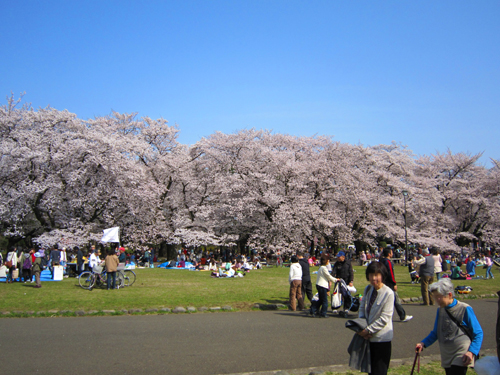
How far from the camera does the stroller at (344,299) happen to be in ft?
30.8

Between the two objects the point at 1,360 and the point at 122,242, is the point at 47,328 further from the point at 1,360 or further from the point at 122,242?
the point at 122,242

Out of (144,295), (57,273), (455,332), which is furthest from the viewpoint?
(57,273)

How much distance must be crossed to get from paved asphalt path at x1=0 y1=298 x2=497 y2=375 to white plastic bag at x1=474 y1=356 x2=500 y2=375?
317 centimetres

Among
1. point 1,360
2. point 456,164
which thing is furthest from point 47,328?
point 456,164

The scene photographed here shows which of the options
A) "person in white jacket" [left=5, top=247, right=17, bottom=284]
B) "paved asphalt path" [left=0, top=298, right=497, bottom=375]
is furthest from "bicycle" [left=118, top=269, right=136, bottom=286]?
"paved asphalt path" [left=0, top=298, right=497, bottom=375]

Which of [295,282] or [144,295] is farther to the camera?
[144,295]

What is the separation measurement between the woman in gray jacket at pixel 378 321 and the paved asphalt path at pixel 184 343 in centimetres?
211

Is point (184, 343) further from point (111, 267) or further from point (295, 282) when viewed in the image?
point (111, 267)

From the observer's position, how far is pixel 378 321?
12.5 feet

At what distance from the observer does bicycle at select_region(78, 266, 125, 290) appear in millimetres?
13516

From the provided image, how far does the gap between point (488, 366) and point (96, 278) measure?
13457 mm

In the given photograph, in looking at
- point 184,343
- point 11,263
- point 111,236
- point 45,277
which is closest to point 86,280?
point 11,263

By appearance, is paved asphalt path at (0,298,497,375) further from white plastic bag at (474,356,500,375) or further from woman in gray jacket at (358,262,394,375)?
white plastic bag at (474,356,500,375)

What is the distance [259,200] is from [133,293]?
59.9 feet
